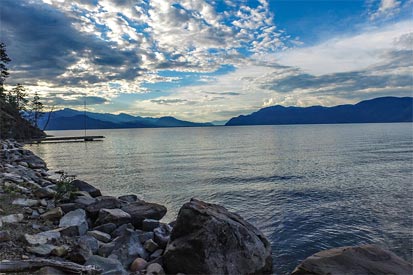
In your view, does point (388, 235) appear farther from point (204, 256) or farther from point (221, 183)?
point (221, 183)

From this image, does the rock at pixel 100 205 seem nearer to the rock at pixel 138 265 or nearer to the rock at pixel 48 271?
the rock at pixel 138 265

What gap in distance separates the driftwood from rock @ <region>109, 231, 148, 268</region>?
215 cm

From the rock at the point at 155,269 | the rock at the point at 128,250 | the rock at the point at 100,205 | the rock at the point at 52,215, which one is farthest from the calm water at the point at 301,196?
the rock at the point at 52,215

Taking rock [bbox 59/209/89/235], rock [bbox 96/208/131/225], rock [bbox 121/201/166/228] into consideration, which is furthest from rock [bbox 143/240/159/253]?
rock [bbox 121/201/166/228]

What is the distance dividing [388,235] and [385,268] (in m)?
6.81

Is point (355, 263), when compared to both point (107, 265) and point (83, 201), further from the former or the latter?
point (83, 201)

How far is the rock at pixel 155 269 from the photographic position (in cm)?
783

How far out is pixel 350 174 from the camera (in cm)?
2778

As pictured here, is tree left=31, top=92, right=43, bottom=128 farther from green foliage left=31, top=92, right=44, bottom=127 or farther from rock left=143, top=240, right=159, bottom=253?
rock left=143, top=240, right=159, bottom=253

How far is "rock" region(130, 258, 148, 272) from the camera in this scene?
8052 millimetres

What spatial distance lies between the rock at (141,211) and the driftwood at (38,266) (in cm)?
622

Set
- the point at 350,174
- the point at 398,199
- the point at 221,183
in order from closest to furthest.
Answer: the point at 398,199
the point at 221,183
the point at 350,174

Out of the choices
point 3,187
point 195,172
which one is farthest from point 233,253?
point 195,172

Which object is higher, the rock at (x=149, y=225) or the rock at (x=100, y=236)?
the rock at (x=100, y=236)
